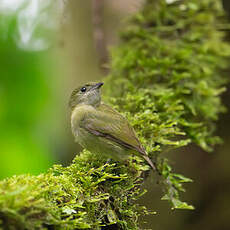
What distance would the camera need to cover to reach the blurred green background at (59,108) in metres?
4.41

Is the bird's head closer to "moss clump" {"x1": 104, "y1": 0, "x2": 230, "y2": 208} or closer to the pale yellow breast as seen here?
the pale yellow breast

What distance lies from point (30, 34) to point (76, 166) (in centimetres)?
431

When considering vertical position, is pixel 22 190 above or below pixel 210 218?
above

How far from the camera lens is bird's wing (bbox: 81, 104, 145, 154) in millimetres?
2906

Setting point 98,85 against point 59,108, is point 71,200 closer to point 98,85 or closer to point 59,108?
point 98,85

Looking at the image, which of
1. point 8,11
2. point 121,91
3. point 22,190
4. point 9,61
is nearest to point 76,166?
point 22,190

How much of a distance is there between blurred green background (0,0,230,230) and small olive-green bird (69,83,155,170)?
71 centimetres

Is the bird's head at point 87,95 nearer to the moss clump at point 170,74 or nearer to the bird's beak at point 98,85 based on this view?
the bird's beak at point 98,85

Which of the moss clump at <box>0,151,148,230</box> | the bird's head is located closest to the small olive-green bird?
the bird's head

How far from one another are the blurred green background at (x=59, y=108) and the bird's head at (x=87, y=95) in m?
0.92

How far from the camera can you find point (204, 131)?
3.89 m

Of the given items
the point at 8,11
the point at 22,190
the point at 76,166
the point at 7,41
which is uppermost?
the point at 8,11

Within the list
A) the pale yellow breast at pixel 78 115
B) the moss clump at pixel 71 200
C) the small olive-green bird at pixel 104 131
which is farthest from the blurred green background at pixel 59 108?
the moss clump at pixel 71 200

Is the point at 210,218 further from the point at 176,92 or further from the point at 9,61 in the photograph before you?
the point at 9,61
